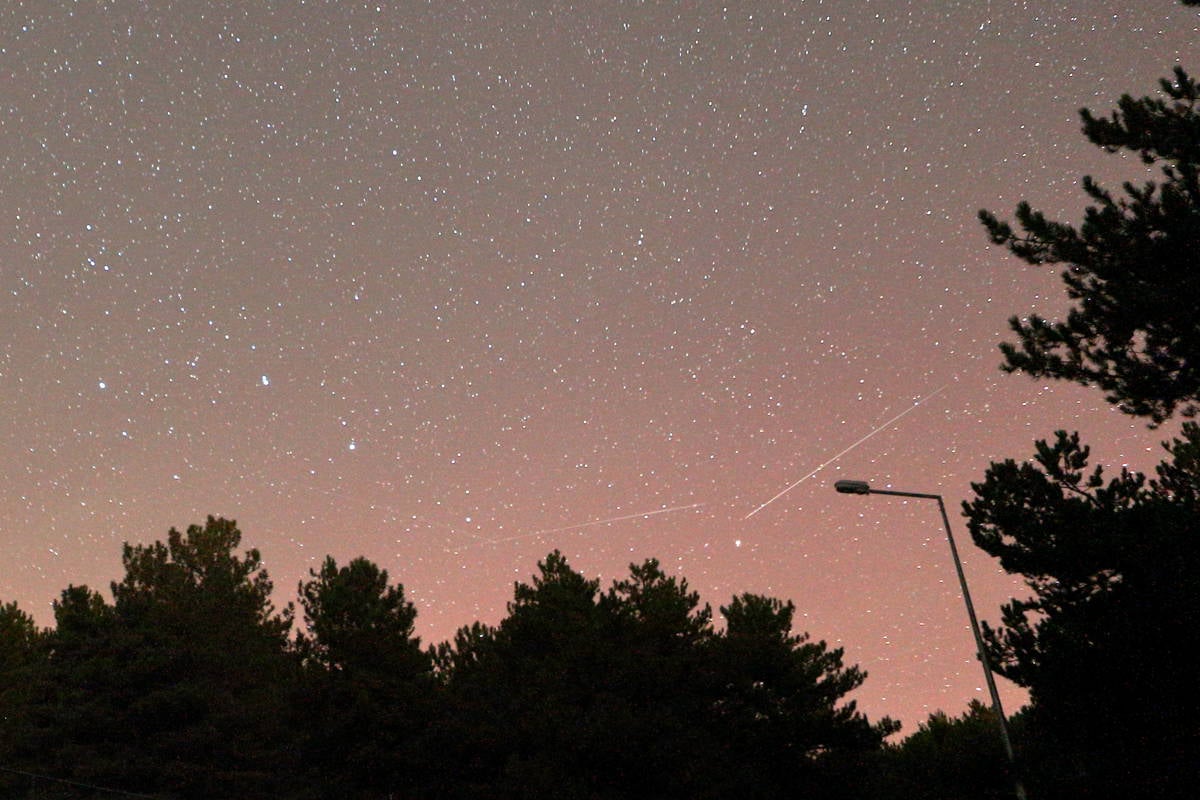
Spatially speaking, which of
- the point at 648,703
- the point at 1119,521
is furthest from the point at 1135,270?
the point at 648,703

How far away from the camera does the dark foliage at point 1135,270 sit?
16550mm

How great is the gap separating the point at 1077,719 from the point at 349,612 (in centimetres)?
3109

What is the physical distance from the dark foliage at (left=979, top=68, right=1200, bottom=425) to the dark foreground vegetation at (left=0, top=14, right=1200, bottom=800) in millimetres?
44

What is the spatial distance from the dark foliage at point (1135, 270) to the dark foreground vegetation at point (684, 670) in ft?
0.14

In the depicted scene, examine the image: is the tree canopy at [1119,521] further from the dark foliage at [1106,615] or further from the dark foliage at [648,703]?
the dark foliage at [648,703]

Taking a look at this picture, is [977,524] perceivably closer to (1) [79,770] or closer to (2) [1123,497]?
(2) [1123,497]

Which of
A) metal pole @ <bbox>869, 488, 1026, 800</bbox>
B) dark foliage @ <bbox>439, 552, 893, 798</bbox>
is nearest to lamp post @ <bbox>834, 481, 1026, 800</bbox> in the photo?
metal pole @ <bbox>869, 488, 1026, 800</bbox>

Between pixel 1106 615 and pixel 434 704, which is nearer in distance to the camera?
pixel 1106 615

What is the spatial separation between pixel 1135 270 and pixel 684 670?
26235mm

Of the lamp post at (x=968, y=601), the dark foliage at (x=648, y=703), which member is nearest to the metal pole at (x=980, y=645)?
the lamp post at (x=968, y=601)

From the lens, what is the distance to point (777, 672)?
37.6 metres

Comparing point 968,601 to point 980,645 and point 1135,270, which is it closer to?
point 980,645

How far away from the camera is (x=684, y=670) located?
128 feet

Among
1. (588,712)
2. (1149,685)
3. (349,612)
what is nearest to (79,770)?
(349,612)
